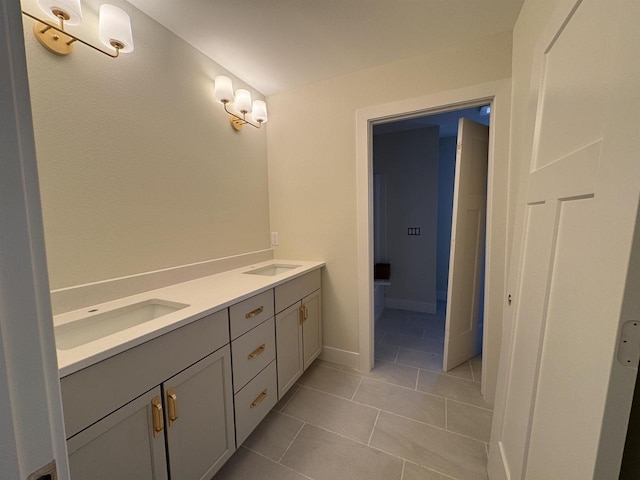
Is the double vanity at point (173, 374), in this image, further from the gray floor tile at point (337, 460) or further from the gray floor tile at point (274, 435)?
the gray floor tile at point (337, 460)

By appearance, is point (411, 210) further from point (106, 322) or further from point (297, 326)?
point (106, 322)

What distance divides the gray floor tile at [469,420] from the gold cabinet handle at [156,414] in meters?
1.52

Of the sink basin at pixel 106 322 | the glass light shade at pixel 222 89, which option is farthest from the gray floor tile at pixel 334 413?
the glass light shade at pixel 222 89

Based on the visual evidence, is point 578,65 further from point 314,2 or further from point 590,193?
point 314,2

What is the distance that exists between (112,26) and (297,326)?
1.85m

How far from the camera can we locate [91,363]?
2.36ft

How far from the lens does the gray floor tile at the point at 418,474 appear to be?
→ 1.19m

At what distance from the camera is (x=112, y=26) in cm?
108

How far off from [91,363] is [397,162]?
3471 mm

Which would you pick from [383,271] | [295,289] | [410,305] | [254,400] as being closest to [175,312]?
[254,400]

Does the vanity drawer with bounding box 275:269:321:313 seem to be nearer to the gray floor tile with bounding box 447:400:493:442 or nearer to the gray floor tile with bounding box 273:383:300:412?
the gray floor tile with bounding box 273:383:300:412

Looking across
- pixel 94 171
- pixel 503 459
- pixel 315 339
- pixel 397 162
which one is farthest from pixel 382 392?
pixel 397 162

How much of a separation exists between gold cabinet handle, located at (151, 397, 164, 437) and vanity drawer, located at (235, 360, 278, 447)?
384 millimetres

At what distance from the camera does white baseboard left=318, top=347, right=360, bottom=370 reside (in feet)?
6.79
